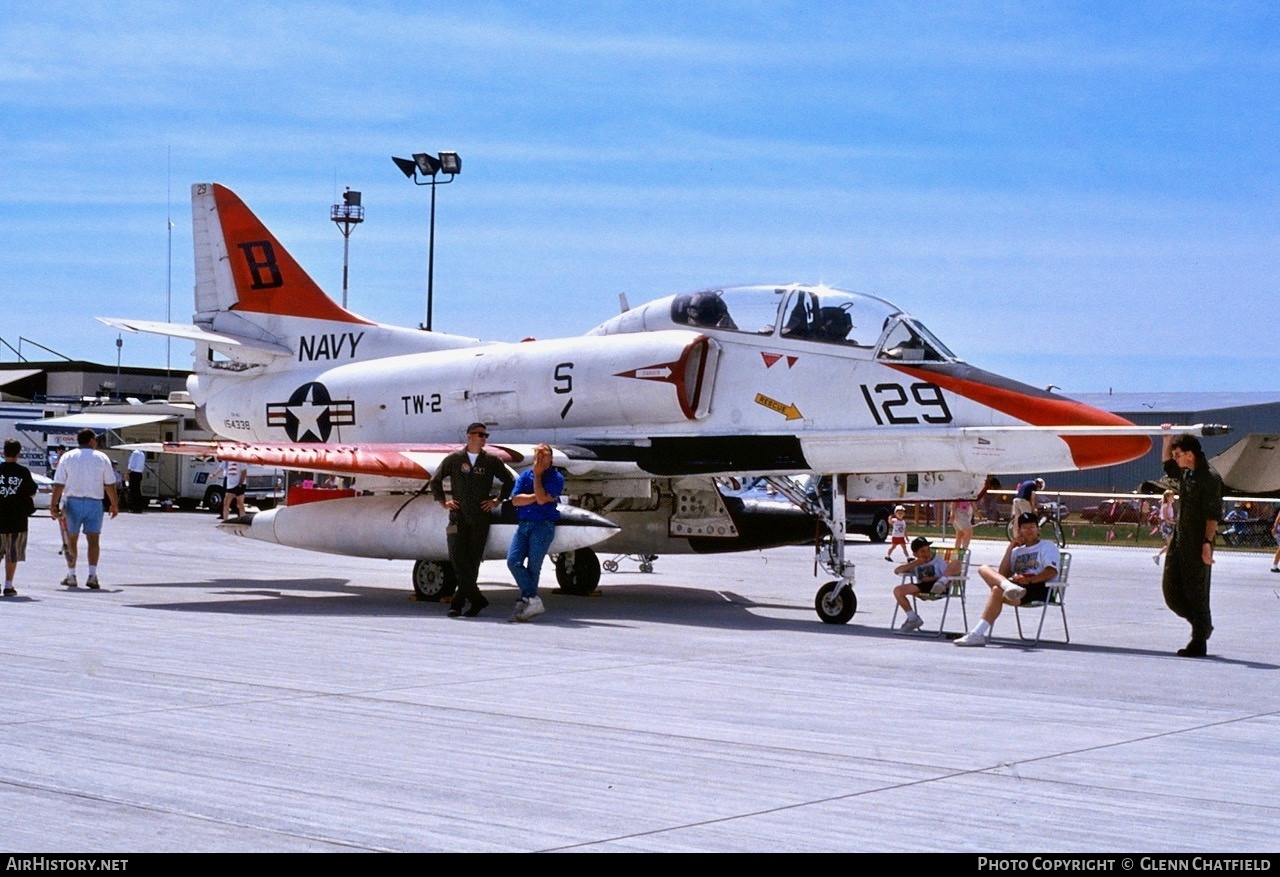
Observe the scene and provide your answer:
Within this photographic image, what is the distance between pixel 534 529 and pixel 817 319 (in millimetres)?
3364

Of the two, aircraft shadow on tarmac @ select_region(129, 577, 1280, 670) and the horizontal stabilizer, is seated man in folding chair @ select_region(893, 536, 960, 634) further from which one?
the horizontal stabilizer

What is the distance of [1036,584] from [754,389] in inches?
143

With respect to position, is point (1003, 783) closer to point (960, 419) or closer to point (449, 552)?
point (960, 419)

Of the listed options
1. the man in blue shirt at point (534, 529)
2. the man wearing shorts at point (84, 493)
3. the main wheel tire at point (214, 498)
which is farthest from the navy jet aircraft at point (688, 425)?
the main wheel tire at point (214, 498)

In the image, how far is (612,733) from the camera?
755 cm

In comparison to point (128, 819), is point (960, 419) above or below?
above

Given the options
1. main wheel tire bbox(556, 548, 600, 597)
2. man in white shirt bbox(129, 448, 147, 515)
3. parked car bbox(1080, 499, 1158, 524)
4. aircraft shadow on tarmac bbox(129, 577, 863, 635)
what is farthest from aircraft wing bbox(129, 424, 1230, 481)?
man in white shirt bbox(129, 448, 147, 515)

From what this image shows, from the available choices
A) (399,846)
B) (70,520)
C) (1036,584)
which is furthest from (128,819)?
(70,520)

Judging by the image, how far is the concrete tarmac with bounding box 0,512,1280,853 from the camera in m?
5.54

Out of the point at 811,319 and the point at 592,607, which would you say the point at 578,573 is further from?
the point at 811,319

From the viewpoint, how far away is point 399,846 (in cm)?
519

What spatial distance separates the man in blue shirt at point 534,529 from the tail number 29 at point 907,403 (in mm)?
2976

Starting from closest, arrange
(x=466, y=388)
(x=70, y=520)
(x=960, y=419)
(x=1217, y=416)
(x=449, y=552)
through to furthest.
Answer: (x=960, y=419)
(x=449, y=552)
(x=70, y=520)
(x=466, y=388)
(x=1217, y=416)
